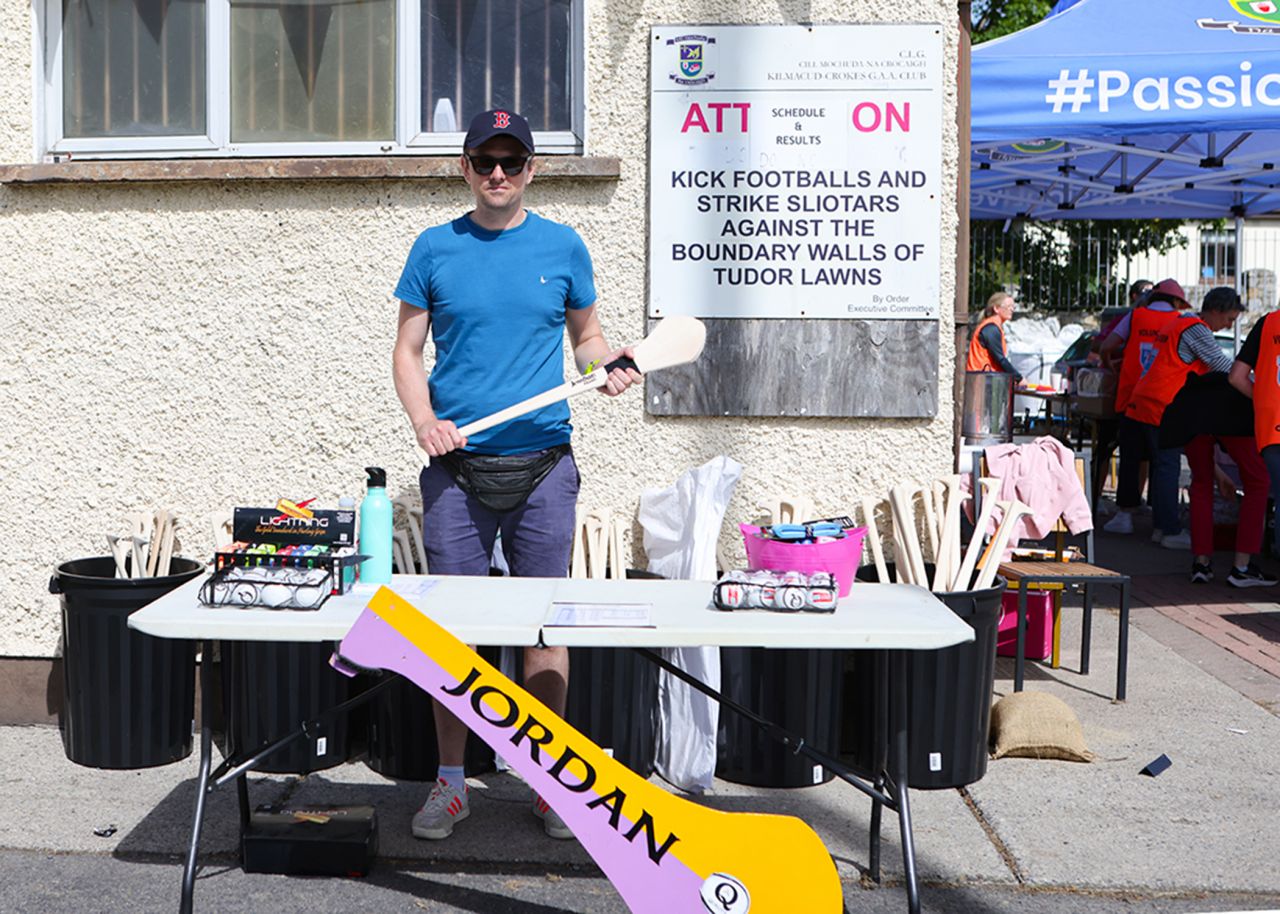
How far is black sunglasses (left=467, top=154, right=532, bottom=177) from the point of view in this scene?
3949 mm

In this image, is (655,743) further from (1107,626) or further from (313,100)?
(1107,626)

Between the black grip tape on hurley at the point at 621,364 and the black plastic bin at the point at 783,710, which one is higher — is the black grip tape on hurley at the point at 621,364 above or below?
above

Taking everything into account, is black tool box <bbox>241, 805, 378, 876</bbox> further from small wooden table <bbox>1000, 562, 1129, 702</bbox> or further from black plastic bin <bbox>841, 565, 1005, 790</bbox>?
small wooden table <bbox>1000, 562, 1129, 702</bbox>

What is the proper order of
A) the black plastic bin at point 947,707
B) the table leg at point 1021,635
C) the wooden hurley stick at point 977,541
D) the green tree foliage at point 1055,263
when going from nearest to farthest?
the black plastic bin at point 947,707, the wooden hurley stick at point 977,541, the table leg at point 1021,635, the green tree foliage at point 1055,263

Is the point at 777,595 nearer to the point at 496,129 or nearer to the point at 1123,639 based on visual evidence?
the point at 496,129

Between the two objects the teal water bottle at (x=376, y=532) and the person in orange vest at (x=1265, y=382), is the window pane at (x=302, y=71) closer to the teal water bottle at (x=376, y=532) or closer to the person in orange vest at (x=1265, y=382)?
the teal water bottle at (x=376, y=532)

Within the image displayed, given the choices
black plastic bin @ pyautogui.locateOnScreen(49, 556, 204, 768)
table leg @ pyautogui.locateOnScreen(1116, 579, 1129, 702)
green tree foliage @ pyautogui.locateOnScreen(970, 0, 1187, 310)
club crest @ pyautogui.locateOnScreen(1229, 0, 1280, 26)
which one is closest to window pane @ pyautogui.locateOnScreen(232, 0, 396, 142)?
black plastic bin @ pyautogui.locateOnScreen(49, 556, 204, 768)

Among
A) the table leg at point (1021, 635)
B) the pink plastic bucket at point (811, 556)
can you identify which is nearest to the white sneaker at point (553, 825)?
the pink plastic bucket at point (811, 556)

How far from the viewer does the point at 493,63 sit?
5262mm

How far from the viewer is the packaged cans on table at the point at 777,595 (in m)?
3.48

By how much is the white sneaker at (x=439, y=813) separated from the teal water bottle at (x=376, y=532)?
80 centimetres

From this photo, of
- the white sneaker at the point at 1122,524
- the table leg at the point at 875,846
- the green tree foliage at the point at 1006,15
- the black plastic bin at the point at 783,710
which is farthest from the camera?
the green tree foliage at the point at 1006,15

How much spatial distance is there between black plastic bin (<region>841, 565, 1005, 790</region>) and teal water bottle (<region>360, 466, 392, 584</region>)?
1.64 metres

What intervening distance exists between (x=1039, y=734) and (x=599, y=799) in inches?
93.0
